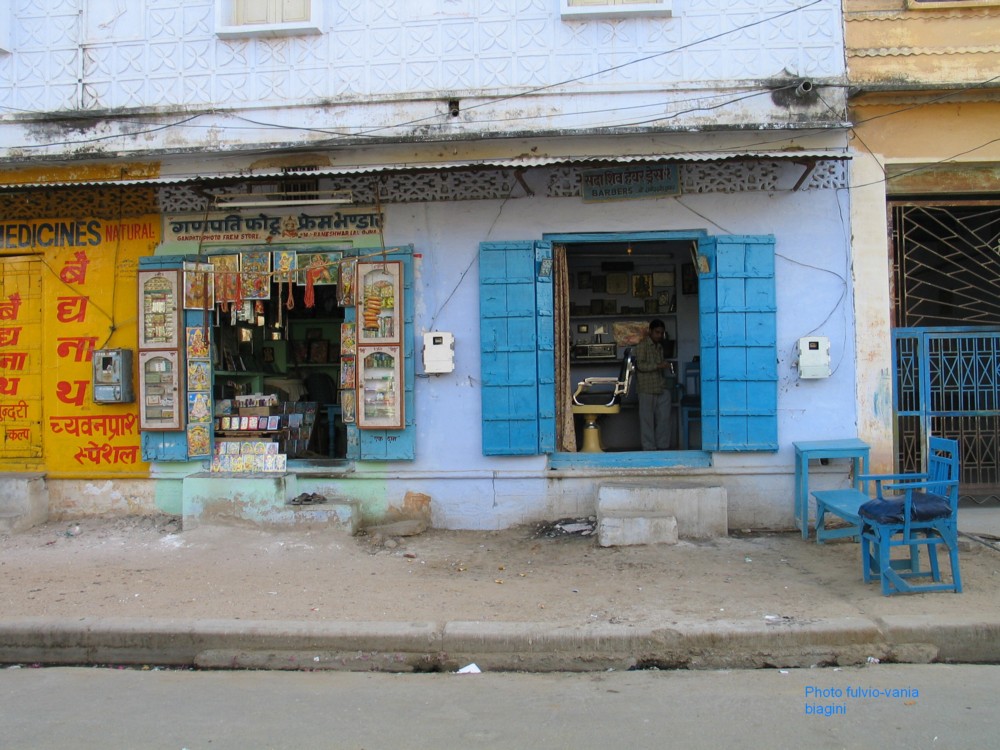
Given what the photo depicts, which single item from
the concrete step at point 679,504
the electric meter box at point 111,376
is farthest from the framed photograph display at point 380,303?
the concrete step at point 679,504

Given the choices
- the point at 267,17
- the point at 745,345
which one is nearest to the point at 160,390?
the point at 267,17

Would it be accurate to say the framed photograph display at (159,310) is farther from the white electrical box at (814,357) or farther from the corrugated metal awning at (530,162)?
the white electrical box at (814,357)

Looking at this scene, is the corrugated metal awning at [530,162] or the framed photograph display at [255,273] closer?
the corrugated metal awning at [530,162]

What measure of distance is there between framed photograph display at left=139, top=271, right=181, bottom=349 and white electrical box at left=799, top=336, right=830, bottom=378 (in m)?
6.18

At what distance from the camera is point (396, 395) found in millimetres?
7602

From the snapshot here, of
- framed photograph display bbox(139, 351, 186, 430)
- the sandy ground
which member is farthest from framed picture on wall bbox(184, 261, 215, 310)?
the sandy ground

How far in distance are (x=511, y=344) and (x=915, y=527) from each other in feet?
12.5

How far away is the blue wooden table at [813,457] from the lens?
7.00 m

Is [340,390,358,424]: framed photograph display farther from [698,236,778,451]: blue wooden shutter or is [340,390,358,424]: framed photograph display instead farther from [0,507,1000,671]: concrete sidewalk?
[698,236,778,451]: blue wooden shutter

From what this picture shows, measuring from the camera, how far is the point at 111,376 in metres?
7.77

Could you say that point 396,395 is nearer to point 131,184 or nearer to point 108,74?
point 131,184

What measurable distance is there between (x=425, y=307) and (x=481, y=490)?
1.91 m

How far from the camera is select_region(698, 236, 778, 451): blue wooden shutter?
7410mm

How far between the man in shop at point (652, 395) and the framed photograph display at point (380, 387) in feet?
10.3
